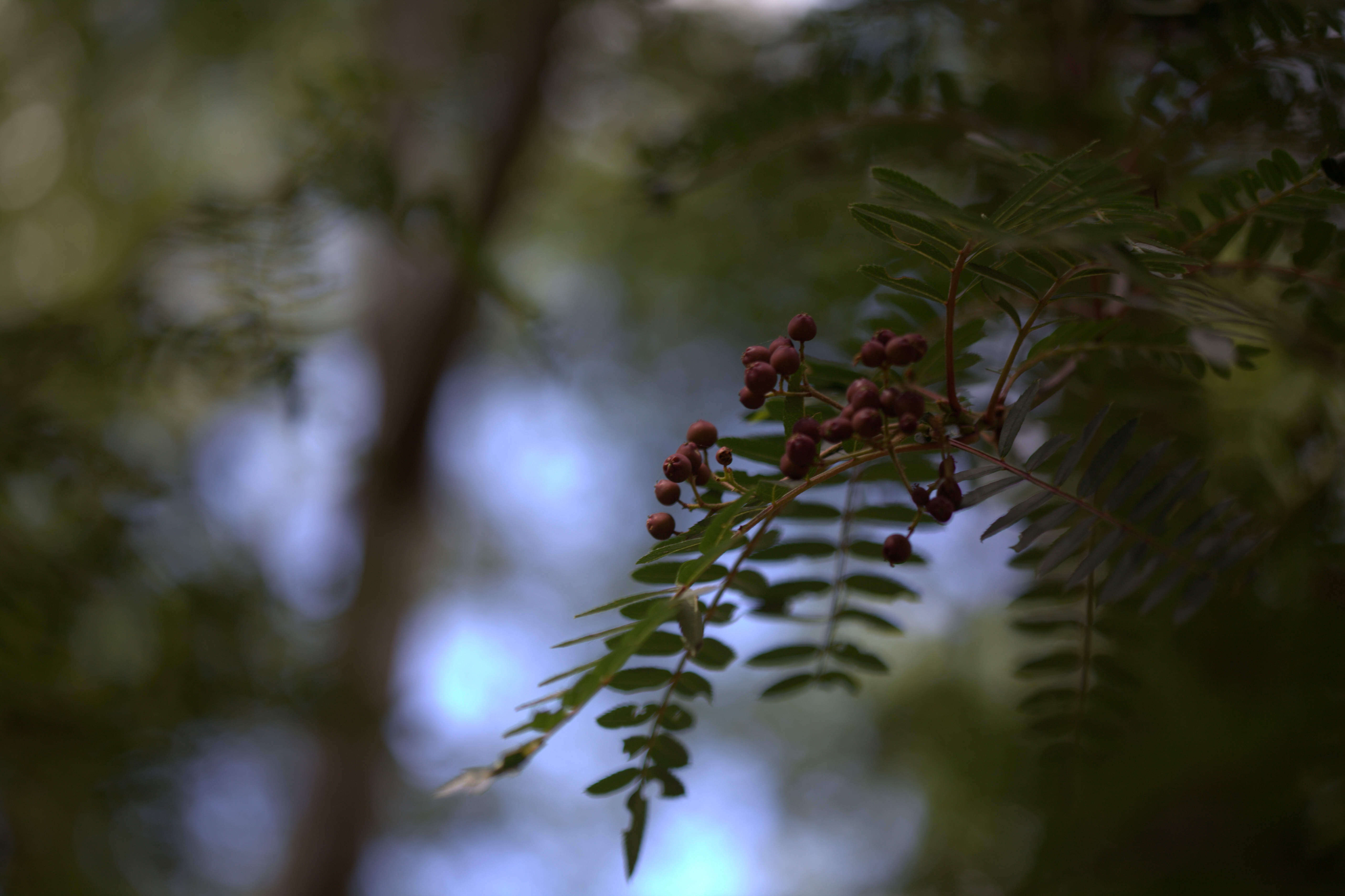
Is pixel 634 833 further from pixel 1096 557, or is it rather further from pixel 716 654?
pixel 1096 557

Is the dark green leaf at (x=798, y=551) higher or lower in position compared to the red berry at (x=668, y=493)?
higher

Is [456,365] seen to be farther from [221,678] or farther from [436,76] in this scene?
[221,678]

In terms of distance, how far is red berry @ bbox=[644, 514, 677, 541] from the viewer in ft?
1.30

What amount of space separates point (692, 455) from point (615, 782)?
178 mm

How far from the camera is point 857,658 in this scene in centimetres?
54

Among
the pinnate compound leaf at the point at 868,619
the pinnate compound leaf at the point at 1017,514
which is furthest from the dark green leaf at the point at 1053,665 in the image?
the pinnate compound leaf at the point at 1017,514

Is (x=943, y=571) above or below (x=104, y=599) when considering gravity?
above

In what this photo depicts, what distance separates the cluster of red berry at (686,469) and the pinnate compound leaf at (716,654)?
92 millimetres

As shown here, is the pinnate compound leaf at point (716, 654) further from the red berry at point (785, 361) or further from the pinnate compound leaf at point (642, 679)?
the red berry at point (785, 361)

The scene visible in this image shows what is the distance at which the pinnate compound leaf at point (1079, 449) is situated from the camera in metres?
0.39

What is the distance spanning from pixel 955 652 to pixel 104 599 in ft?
5.12

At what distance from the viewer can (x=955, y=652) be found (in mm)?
1751

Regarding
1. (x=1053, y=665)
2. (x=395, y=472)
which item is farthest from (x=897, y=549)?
(x=395, y=472)

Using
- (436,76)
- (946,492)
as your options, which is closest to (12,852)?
(436,76)
